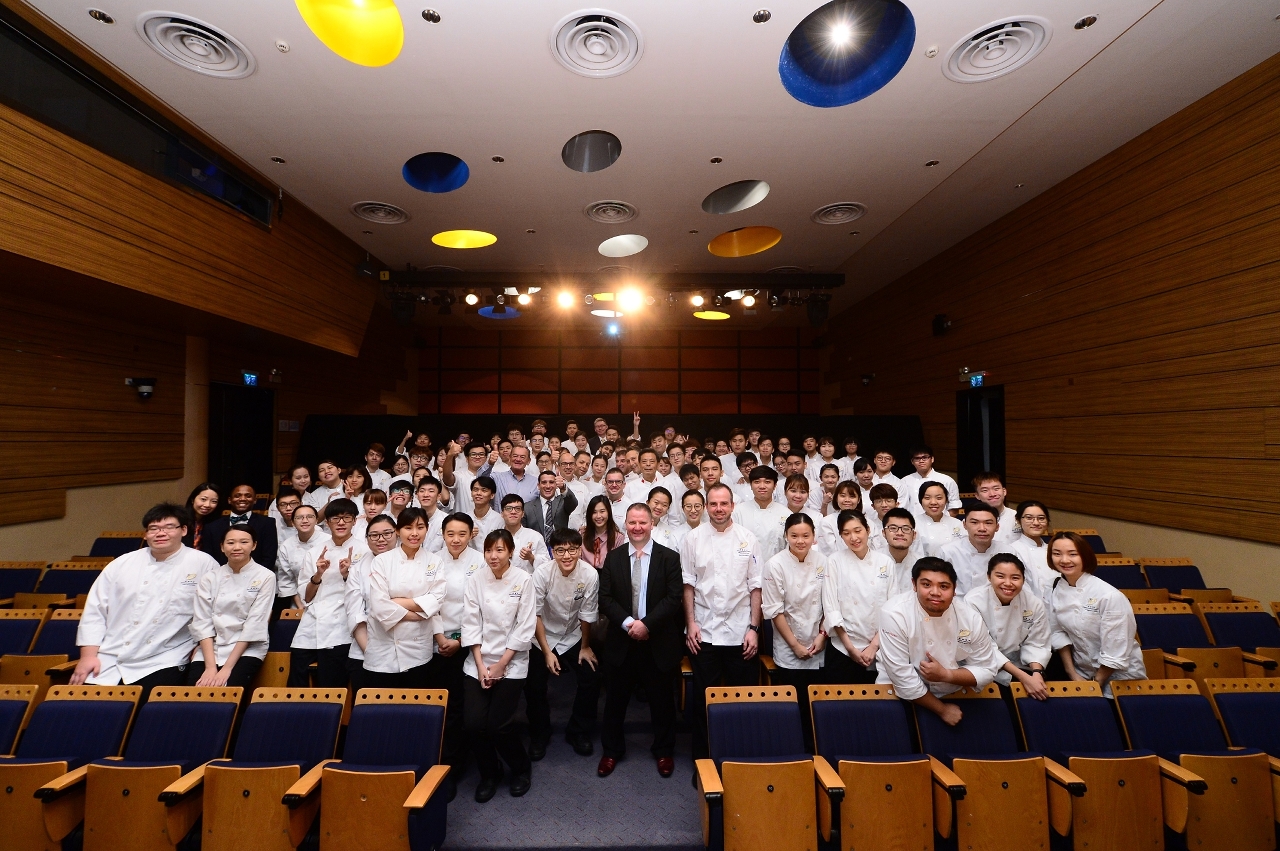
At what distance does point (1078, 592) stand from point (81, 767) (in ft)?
16.5

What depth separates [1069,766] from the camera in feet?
7.89

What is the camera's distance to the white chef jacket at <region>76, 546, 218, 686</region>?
300 cm

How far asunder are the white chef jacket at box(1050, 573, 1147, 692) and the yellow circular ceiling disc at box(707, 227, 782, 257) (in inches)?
226

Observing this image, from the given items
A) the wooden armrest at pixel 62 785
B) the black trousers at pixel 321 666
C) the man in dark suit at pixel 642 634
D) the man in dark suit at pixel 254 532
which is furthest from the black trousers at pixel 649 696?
the man in dark suit at pixel 254 532

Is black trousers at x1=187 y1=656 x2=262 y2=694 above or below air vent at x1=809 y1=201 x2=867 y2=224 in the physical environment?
below

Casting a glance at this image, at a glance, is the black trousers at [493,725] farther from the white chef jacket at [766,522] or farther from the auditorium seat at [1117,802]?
the auditorium seat at [1117,802]

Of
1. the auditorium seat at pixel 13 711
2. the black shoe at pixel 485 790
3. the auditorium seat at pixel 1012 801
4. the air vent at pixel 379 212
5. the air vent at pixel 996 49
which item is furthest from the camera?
the air vent at pixel 379 212

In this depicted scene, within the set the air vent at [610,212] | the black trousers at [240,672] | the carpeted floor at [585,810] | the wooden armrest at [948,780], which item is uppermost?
the air vent at [610,212]

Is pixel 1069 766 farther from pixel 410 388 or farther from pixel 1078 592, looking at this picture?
pixel 410 388

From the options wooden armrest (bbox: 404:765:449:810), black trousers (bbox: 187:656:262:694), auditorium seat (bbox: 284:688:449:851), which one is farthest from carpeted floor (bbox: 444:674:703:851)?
black trousers (bbox: 187:656:262:694)

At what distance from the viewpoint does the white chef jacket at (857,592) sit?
3.19 m

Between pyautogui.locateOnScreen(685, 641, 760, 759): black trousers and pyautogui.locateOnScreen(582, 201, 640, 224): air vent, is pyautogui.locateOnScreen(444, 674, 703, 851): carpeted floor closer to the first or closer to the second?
pyautogui.locateOnScreen(685, 641, 760, 759): black trousers

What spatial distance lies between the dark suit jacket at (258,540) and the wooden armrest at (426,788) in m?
2.46

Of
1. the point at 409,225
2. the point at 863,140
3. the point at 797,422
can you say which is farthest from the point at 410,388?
the point at 863,140
